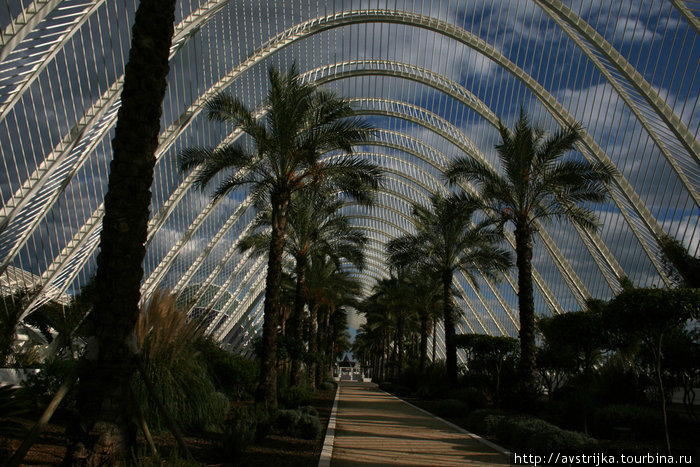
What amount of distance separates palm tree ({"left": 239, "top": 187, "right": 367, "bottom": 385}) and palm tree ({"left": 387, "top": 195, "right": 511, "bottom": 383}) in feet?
9.23

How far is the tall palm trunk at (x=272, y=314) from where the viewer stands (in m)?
12.8

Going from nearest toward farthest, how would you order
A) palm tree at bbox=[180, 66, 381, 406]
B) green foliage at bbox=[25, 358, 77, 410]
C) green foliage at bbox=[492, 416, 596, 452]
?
green foliage at bbox=[492, 416, 596, 452]
green foliage at bbox=[25, 358, 77, 410]
palm tree at bbox=[180, 66, 381, 406]

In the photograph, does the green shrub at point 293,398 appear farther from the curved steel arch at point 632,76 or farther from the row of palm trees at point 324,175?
the curved steel arch at point 632,76

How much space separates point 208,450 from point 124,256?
3.22 meters

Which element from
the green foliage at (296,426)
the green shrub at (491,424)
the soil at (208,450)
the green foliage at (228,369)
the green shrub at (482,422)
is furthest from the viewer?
the green foliage at (228,369)

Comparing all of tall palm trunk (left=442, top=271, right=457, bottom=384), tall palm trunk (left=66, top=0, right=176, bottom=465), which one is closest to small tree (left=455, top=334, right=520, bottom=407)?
tall palm trunk (left=442, top=271, right=457, bottom=384)

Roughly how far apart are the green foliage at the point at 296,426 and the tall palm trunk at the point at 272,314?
2919 millimetres

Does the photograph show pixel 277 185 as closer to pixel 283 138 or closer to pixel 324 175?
pixel 283 138

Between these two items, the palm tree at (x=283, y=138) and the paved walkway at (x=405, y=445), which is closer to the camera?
the paved walkway at (x=405, y=445)

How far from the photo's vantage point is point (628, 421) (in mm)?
11203

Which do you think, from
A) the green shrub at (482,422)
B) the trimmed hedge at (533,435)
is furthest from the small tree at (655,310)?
the green shrub at (482,422)

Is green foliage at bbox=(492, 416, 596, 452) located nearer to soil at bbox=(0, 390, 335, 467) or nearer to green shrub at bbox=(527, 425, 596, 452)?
green shrub at bbox=(527, 425, 596, 452)

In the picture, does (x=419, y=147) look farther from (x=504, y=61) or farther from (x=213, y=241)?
(x=213, y=241)

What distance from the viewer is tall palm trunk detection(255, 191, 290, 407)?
41.9ft
